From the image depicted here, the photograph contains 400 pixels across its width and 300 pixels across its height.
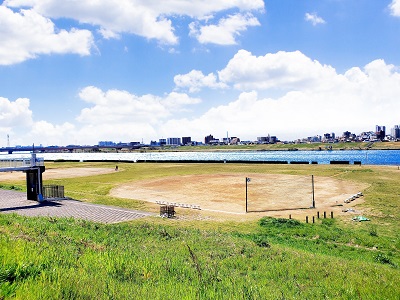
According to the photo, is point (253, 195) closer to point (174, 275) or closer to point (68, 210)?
point (68, 210)

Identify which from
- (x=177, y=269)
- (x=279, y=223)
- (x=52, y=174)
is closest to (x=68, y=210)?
(x=279, y=223)

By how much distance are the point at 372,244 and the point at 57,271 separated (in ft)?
72.9

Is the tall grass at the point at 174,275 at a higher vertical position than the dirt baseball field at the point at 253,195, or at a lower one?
higher

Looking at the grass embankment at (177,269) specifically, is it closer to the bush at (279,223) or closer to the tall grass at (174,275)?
the tall grass at (174,275)

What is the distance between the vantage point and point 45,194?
41.2 m

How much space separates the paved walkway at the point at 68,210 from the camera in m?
29.9

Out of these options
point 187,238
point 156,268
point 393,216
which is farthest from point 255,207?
point 156,268

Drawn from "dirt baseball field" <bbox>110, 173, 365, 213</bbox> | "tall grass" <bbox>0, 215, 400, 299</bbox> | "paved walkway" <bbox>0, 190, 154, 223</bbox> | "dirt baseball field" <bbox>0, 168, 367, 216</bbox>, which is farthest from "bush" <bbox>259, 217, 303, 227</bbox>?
"tall grass" <bbox>0, 215, 400, 299</bbox>

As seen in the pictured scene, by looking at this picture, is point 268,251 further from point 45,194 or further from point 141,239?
point 45,194

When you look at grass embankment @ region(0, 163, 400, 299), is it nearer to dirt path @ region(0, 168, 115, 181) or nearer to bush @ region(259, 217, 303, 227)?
bush @ region(259, 217, 303, 227)

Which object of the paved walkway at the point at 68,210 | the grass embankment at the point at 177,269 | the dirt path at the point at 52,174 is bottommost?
the dirt path at the point at 52,174

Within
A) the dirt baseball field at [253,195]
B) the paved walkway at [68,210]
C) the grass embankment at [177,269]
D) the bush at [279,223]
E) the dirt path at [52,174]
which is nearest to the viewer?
the grass embankment at [177,269]

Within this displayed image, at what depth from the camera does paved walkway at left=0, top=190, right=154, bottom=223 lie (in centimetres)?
2992

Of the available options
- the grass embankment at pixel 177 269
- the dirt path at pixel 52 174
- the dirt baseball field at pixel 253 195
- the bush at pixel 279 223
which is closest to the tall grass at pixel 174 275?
the grass embankment at pixel 177 269
